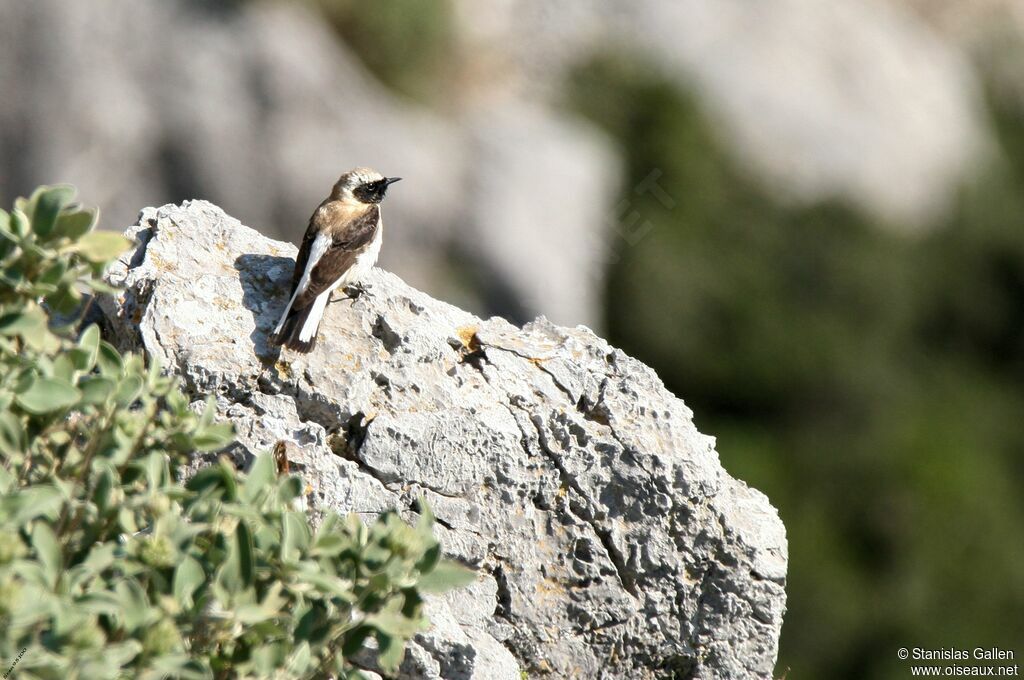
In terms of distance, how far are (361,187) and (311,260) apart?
2074 mm

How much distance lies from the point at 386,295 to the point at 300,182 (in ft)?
39.8

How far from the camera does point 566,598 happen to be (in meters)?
5.54

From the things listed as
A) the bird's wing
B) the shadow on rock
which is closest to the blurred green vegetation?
the bird's wing

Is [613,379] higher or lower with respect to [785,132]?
lower

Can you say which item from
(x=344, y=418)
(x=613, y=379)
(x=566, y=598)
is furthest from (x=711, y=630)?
(x=344, y=418)

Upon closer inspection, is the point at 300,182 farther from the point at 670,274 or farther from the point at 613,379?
the point at 613,379

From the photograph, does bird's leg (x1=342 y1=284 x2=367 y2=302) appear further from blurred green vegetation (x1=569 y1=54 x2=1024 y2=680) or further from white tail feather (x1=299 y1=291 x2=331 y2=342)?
blurred green vegetation (x1=569 y1=54 x2=1024 y2=680)

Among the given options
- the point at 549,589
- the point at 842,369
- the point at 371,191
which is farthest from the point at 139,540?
the point at 842,369

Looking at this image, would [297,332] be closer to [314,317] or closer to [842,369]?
[314,317]

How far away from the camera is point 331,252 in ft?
19.8

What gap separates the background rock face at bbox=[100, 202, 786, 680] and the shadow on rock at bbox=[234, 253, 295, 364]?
1 cm

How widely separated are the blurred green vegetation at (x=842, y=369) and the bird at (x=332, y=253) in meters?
12.0

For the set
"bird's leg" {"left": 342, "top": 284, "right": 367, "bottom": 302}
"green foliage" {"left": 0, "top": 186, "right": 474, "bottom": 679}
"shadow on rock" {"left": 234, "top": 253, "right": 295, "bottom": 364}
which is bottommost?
"green foliage" {"left": 0, "top": 186, "right": 474, "bottom": 679}

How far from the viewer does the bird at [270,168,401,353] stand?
18.2 feet
